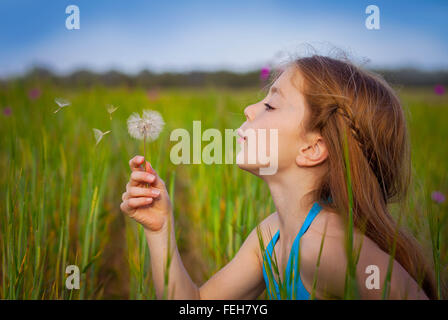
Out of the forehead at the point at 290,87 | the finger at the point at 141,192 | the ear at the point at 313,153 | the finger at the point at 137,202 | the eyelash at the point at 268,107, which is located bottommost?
the finger at the point at 137,202

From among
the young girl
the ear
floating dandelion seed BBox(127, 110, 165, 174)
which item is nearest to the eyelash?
the young girl

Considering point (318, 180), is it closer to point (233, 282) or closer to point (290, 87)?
point (290, 87)

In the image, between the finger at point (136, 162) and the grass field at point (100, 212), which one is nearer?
the finger at point (136, 162)

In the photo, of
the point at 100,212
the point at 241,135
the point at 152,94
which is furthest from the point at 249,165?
the point at 152,94

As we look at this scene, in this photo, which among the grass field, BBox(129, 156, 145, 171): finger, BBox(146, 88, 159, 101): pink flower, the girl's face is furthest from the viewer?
BBox(146, 88, 159, 101): pink flower

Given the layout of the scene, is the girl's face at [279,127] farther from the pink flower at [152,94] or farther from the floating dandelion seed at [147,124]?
the pink flower at [152,94]

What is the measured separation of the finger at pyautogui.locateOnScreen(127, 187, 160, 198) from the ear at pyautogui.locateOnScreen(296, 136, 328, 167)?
1.09ft

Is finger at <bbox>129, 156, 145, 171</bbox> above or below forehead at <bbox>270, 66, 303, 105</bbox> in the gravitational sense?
below

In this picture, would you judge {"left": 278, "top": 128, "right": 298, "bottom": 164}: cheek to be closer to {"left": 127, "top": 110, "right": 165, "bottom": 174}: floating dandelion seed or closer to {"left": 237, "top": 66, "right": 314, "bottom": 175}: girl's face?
{"left": 237, "top": 66, "right": 314, "bottom": 175}: girl's face

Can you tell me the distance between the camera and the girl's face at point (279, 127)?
857 mm

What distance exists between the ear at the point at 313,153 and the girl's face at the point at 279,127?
0.04ft

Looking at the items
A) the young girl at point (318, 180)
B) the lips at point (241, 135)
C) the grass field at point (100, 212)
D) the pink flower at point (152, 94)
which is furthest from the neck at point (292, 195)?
the pink flower at point (152, 94)

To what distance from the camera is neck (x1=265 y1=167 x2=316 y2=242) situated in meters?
0.87
